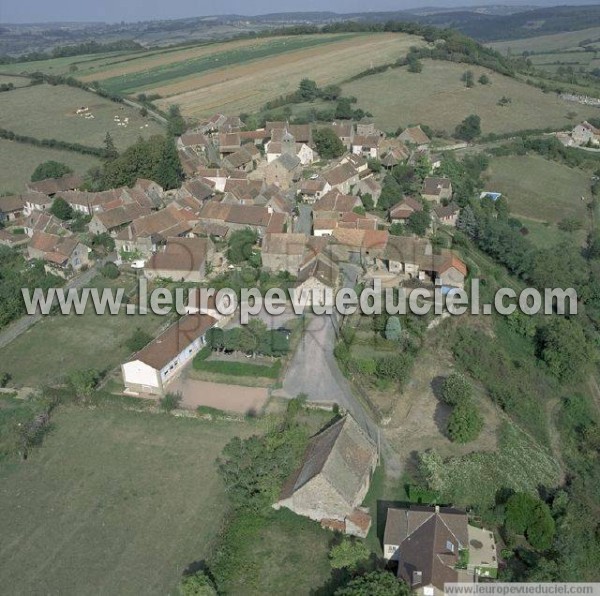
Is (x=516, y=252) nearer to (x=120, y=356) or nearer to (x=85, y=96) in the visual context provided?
(x=120, y=356)

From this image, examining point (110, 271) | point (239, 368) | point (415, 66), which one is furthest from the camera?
point (415, 66)

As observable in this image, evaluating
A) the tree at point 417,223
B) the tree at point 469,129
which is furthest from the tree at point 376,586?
the tree at point 469,129

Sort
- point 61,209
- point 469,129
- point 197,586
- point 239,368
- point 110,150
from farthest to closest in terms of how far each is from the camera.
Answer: point 469,129 < point 110,150 < point 61,209 < point 239,368 < point 197,586

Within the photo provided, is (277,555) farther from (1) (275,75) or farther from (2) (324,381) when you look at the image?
(1) (275,75)

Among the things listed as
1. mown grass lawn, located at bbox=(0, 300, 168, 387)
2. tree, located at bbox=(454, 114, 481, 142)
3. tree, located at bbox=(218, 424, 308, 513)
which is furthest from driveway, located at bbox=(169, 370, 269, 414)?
tree, located at bbox=(454, 114, 481, 142)

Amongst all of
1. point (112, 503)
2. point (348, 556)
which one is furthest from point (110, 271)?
point (348, 556)

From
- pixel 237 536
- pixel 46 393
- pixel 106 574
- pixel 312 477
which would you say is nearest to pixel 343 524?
pixel 312 477

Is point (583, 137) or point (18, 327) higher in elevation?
point (583, 137)
